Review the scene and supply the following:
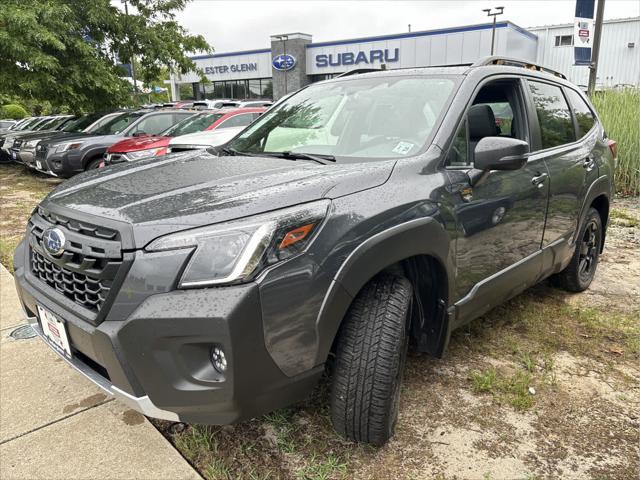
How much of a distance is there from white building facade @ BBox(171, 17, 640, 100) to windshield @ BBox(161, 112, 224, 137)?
1607cm

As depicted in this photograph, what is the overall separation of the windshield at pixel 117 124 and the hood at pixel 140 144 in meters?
1.84

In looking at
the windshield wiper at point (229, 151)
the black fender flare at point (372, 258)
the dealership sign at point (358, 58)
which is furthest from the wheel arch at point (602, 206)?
the dealership sign at point (358, 58)

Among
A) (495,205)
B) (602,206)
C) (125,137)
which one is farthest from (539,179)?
(125,137)

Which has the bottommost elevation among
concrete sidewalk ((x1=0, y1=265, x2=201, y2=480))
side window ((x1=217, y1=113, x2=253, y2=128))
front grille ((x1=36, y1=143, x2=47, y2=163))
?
concrete sidewalk ((x1=0, y1=265, x2=201, y2=480))

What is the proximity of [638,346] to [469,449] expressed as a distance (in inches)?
65.5

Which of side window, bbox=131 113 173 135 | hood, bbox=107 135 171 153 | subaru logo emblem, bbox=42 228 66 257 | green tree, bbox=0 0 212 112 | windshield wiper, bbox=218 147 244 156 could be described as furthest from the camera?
green tree, bbox=0 0 212 112

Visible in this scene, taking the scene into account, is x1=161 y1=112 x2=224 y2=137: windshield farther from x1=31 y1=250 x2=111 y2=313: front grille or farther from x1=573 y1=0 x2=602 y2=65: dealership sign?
x1=573 y1=0 x2=602 y2=65: dealership sign

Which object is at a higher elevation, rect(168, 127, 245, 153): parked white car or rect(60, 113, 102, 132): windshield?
rect(60, 113, 102, 132): windshield

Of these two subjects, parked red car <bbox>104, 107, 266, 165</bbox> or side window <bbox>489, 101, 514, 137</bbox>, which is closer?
side window <bbox>489, 101, 514, 137</bbox>

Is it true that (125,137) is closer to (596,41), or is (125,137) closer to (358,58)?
(596,41)

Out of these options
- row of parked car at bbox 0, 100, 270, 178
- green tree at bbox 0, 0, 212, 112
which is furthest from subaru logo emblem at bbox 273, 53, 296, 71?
row of parked car at bbox 0, 100, 270, 178

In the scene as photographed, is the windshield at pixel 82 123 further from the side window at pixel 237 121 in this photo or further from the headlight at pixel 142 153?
the side window at pixel 237 121

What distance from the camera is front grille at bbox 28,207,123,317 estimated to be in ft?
5.78

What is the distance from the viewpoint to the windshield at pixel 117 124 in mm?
10047
